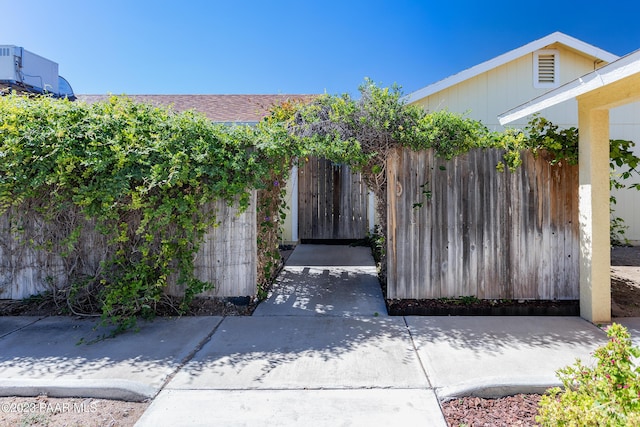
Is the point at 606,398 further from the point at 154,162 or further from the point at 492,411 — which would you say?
the point at 154,162

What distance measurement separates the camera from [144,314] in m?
4.00

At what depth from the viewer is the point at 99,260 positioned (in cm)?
428

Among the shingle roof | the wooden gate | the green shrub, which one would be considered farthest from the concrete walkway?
the shingle roof

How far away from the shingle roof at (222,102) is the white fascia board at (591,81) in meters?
6.14

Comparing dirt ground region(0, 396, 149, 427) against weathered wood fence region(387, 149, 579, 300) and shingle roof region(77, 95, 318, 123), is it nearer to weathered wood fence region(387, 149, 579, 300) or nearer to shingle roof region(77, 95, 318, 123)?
weathered wood fence region(387, 149, 579, 300)

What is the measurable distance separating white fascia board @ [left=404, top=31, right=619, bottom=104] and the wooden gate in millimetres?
2456

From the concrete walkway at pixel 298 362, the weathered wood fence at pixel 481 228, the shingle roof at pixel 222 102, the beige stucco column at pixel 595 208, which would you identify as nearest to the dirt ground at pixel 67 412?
the concrete walkway at pixel 298 362

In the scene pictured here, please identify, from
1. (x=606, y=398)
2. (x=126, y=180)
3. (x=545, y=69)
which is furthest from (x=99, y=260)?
(x=545, y=69)

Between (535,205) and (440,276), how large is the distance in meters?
1.41

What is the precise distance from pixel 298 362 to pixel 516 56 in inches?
320

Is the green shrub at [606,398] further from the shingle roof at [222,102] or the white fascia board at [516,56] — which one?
the shingle roof at [222,102]

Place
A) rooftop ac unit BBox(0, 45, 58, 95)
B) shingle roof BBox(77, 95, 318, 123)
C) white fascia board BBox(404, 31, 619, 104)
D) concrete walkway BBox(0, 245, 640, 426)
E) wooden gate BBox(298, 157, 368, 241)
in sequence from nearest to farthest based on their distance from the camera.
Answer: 1. concrete walkway BBox(0, 245, 640, 426)
2. rooftop ac unit BBox(0, 45, 58, 95)
3. white fascia board BBox(404, 31, 619, 104)
4. wooden gate BBox(298, 157, 368, 241)
5. shingle roof BBox(77, 95, 318, 123)

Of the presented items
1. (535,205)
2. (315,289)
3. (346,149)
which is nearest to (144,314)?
(315,289)

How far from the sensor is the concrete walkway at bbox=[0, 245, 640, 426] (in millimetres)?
2395
